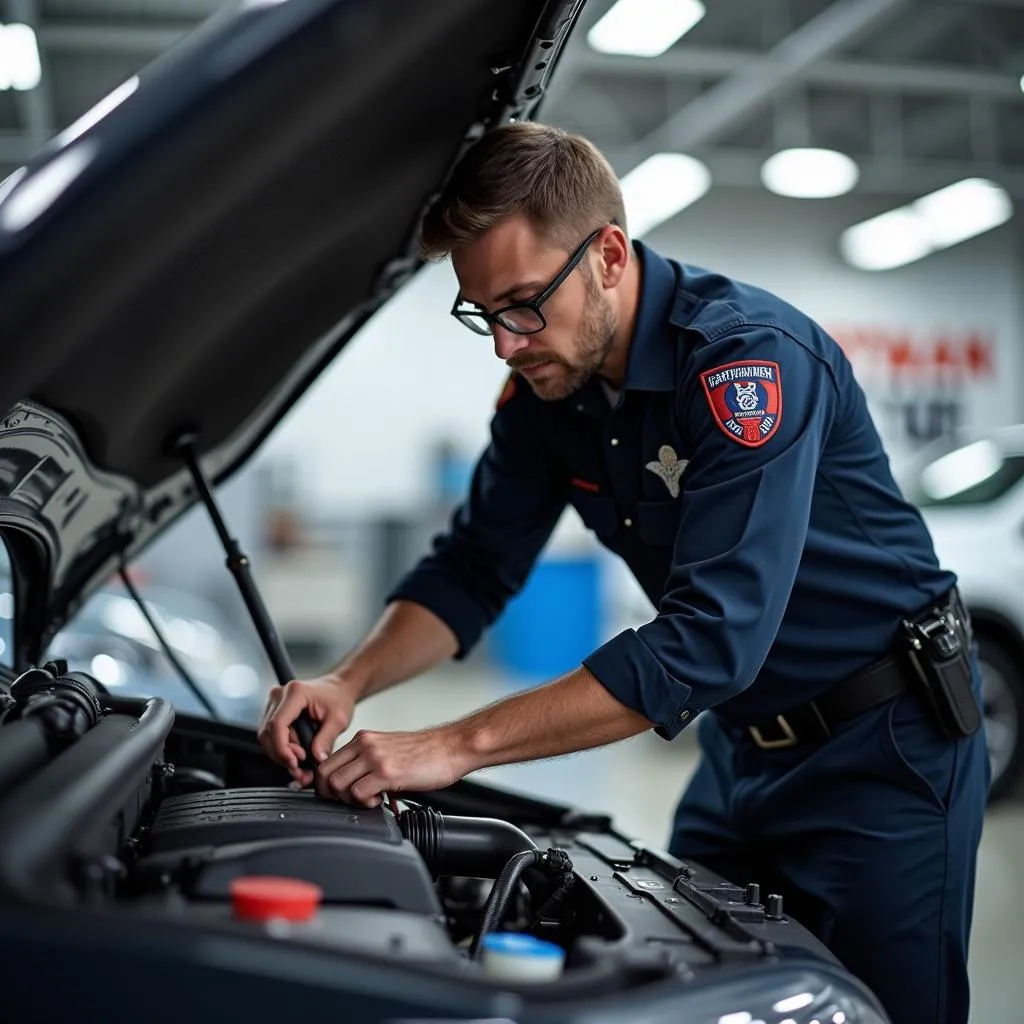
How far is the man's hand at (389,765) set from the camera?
45.0 inches

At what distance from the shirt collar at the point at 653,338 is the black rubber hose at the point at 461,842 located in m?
0.56

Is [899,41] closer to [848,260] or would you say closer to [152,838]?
[848,260]

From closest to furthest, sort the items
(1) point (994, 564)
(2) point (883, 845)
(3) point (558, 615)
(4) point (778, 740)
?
1. (2) point (883, 845)
2. (4) point (778, 740)
3. (1) point (994, 564)
4. (3) point (558, 615)

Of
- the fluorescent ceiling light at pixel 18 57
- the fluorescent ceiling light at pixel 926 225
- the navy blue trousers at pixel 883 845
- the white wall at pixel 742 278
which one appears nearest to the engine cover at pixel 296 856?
the navy blue trousers at pixel 883 845

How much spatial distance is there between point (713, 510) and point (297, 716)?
1.88 ft

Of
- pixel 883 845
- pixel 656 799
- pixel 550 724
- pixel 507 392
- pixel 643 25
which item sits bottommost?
pixel 656 799

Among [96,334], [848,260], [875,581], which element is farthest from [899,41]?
[96,334]

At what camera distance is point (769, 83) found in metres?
6.84

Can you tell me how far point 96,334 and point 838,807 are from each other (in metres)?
1.02

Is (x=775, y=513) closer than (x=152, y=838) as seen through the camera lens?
No

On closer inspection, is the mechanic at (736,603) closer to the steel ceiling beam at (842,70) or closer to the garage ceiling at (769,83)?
the garage ceiling at (769,83)

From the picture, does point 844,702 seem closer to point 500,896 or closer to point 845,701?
point 845,701

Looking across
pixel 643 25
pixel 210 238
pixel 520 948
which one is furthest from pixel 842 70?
pixel 520 948

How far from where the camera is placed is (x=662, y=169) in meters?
7.91
